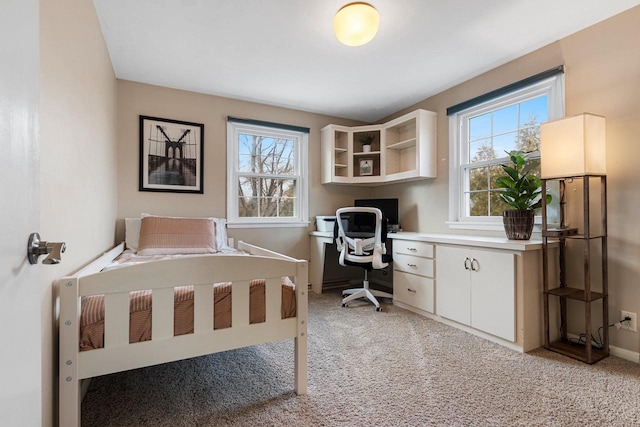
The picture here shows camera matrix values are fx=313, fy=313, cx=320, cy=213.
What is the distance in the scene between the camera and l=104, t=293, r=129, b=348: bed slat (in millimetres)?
1292

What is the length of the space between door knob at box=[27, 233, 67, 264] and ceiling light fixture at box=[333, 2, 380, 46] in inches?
75.8

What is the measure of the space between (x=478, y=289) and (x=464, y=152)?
1454mm

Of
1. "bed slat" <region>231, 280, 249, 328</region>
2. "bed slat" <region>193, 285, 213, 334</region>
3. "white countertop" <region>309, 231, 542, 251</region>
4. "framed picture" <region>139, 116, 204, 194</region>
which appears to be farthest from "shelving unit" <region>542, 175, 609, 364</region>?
"framed picture" <region>139, 116, 204, 194</region>

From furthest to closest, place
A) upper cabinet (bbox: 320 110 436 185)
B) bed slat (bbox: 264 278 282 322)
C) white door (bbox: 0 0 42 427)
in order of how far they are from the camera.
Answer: upper cabinet (bbox: 320 110 436 185)
bed slat (bbox: 264 278 282 322)
white door (bbox: 0 0 42 427)

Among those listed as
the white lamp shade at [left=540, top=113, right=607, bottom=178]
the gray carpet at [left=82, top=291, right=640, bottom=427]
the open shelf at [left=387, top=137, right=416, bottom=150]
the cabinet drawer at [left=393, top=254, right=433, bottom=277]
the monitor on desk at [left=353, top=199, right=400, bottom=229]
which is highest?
the open shelf at [left=387, top=137, right=416, bottom=150]

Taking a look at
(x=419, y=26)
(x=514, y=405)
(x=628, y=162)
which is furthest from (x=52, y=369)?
(x=628, y=162)

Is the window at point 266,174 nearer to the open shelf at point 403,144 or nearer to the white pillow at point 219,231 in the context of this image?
the white pillow at point 219,231

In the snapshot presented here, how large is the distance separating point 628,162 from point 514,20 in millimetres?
1202

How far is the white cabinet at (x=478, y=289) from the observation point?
7.24ft

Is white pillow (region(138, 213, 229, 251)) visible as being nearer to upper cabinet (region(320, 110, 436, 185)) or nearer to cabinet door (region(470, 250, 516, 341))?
upper cabinet (region(320, 110, 436, 185))

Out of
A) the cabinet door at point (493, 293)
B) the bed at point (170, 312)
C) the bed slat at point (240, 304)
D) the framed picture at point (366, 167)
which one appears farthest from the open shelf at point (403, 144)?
the bed slat at point (240, 304)

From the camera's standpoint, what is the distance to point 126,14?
2.10 metres

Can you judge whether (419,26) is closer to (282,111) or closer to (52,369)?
(282,111)

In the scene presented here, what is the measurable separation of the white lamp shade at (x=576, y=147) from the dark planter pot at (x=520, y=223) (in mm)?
305
